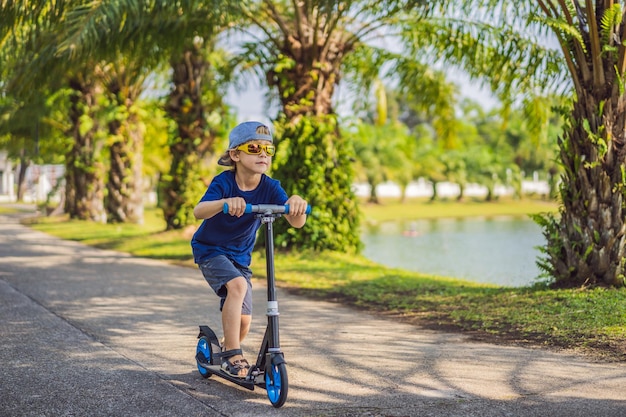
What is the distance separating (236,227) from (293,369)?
105cm

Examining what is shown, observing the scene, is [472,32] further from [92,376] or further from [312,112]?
[92,376]

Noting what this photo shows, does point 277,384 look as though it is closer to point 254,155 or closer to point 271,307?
point 271,307

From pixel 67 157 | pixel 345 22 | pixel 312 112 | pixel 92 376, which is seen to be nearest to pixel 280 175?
pixel 312 112

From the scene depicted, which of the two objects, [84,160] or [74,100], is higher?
[74,100]

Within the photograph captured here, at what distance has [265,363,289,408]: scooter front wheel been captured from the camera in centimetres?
414

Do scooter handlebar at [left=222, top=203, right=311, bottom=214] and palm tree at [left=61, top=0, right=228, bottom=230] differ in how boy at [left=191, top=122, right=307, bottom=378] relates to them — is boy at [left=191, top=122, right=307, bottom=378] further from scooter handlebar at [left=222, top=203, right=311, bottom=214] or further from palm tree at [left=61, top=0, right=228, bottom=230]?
palm tree at [left=61, top=0, right=228, bottom=230]

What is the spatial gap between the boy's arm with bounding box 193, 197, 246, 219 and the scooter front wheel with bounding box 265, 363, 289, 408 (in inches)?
33.1

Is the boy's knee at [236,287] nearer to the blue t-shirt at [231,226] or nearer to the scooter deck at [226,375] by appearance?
the blue t-shirt at [231,226]

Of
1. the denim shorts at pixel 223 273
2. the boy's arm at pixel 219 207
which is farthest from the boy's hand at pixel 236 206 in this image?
the denim shorts at pixel 223 273

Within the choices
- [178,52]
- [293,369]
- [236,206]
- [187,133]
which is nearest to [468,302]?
[293,369]

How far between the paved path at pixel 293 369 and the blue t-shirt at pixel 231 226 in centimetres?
79

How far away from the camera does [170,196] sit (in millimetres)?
17062

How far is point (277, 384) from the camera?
4.22m

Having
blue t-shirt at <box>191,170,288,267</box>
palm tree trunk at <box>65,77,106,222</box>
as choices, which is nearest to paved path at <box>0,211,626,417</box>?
blue t-shirt at <box>191,170,288,267</box>
